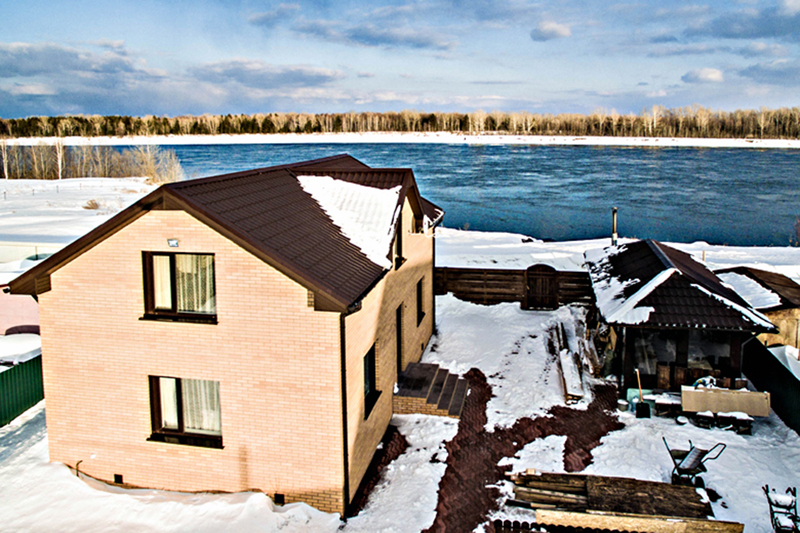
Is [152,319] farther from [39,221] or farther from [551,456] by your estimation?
[39,221]

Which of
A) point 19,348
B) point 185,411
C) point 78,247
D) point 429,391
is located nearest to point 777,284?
point 429,391

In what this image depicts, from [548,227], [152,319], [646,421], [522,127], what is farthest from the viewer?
[522,127]

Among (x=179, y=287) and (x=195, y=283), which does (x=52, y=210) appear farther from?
(x=195, y=283)

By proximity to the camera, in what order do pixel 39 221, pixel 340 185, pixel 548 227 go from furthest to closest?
pixel 548 227, pixel 39 221, pixel 340 185

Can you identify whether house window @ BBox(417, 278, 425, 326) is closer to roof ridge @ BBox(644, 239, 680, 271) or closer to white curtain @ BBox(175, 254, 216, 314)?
roof ridge @ BBox(644, 239, 680, 271)

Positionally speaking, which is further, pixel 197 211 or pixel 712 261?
pixel 712 261

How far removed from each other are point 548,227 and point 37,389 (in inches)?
1533

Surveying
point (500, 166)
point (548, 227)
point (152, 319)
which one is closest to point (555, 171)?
point (500, 166)

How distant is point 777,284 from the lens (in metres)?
18.3

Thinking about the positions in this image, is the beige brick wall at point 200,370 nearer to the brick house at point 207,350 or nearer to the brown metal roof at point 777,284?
the brick house at point 207,350

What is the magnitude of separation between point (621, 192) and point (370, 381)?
5715 centimetres

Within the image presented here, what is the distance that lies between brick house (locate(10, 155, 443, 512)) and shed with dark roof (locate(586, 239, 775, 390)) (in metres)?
7.07

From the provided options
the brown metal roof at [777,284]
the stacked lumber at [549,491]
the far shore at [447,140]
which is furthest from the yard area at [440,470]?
the far shore at [447,140]

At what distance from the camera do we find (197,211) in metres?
9.01
